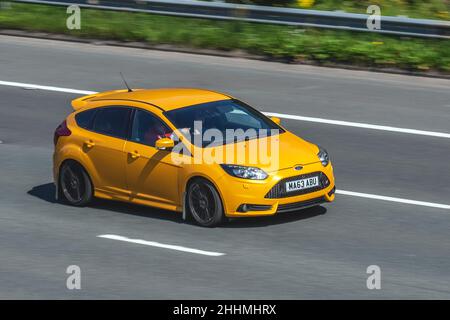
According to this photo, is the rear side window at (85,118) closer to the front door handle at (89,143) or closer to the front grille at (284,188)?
the front door handle at (89,143)

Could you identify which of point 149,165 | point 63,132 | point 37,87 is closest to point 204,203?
point 149,165

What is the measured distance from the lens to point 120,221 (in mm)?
14078

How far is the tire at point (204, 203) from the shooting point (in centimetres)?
1332

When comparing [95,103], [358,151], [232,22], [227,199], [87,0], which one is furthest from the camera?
[87,0]

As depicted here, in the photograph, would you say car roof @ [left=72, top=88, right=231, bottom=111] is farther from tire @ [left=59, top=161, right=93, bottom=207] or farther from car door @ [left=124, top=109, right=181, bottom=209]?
tire @ [left=59, top=161, right=93, bottom=207]

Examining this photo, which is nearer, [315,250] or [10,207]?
[315,250]

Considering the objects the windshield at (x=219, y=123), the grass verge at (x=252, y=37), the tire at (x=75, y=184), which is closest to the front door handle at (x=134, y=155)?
the windshield at (x=219, y=123)

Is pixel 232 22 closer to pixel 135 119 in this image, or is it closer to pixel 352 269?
pixel 135 119

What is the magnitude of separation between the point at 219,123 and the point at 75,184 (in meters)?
2.18

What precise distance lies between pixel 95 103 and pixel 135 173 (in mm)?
1376

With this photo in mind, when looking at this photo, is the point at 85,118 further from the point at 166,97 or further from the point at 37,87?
the point at 37,87

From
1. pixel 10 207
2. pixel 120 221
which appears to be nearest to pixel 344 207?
pixel 120 221

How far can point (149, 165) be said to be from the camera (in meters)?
14.0

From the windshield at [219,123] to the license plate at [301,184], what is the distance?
923mm
